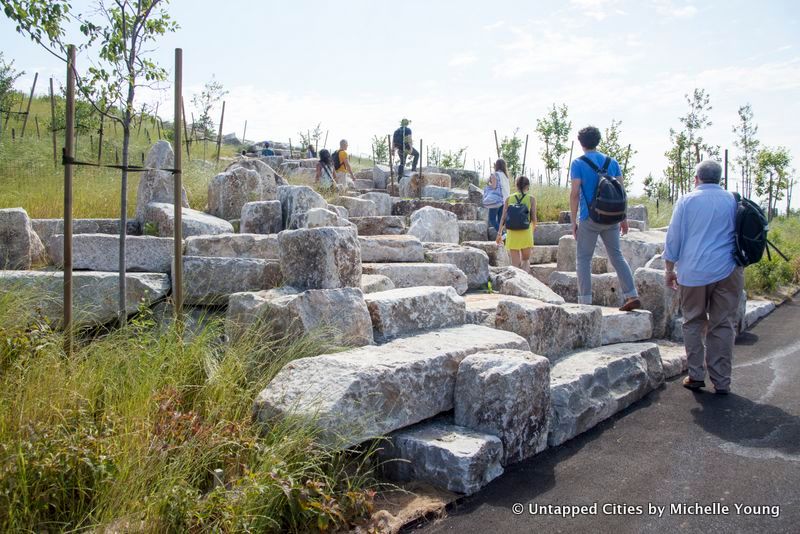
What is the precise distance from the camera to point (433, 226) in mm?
9805

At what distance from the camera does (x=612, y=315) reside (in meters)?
6.38

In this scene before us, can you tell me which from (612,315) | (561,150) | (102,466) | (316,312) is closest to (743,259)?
(612,315)

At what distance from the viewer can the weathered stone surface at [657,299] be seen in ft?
23.2

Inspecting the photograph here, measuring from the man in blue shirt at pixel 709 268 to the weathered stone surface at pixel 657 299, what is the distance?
176 cm

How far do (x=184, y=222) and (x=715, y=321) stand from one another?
5.15 metres

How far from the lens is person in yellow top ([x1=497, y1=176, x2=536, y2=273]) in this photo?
839cm

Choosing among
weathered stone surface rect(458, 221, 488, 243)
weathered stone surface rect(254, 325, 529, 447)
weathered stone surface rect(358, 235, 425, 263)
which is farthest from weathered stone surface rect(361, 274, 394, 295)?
weathered stone surface rect(458, 221, 488, 243)

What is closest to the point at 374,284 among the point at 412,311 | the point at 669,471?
the point at 412,311

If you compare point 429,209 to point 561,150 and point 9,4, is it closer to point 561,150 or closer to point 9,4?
point 9,4

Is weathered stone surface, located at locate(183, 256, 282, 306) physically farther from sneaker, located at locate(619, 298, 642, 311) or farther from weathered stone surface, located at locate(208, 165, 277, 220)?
sneaker, located at locate(619, 298, 642, 311)

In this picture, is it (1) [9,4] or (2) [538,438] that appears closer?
(1) [9,4]

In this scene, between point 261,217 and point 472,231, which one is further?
point 472,231

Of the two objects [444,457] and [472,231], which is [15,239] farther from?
[472,231]

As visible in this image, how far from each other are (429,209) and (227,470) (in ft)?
23.3
